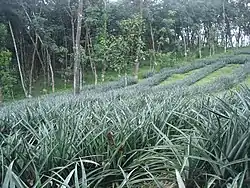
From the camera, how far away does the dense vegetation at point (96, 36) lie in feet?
61.3

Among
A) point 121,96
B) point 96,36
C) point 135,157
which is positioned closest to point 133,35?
point 96,36

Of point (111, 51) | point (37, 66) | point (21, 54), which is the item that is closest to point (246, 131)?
point (111, 51)

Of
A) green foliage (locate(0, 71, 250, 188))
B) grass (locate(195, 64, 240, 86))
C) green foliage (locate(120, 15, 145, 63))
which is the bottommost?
grass (locate(195, 64, 240, 86))

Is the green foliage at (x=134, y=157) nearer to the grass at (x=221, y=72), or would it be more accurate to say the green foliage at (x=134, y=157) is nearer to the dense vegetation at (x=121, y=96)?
the dense vegetation at (x=121, y=96)

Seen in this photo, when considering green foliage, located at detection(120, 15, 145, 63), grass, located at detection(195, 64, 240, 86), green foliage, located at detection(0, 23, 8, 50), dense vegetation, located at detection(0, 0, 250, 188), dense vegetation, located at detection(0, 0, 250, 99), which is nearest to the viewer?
dense vegetation, located at detection(0, 0, 250, 188)

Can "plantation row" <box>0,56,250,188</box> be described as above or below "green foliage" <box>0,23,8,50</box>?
below

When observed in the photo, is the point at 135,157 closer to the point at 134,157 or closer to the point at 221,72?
the point at 134,157

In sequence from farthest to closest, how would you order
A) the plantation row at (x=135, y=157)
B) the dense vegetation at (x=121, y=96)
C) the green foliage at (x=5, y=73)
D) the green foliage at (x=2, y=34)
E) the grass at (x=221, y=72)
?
the green foliage at (x=2, y=34)
the green foliage at (x=5, y=73)
the grass at (x=221, y=72)
the dense vegetation at (x=121, y=96)
the plantation row at (x=135, y=157)

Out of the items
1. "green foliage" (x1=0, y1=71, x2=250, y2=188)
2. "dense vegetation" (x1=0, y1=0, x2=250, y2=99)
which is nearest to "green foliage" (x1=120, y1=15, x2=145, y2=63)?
"dense vegetation" (x1=0, y1=0, x2=250, y2=99)

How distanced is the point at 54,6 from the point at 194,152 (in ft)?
76.0

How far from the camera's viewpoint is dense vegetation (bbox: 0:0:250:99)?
18.7 m

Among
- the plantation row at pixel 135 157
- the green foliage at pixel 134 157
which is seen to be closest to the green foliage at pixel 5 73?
the plantation row at pixel 135 157

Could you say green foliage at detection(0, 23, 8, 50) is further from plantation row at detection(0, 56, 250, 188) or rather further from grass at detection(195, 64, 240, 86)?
plantation row at detection(0, 56, 250, 188)

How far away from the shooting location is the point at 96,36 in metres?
24.1
